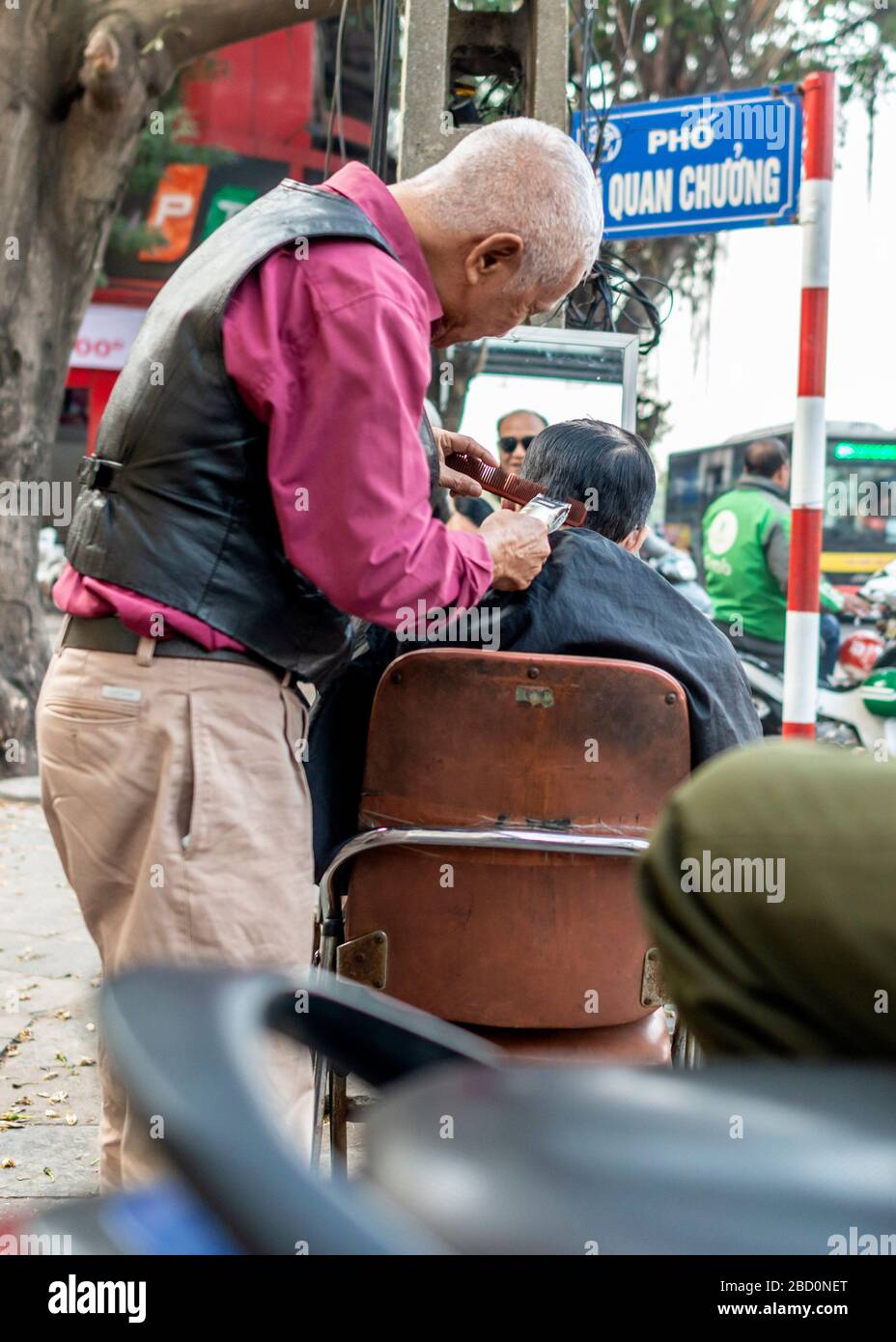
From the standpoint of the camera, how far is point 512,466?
5.11 m

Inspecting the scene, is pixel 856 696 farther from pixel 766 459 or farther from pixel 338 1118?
pixel 338 1118

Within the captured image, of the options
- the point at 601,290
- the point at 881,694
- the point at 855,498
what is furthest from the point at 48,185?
the point at 855,498

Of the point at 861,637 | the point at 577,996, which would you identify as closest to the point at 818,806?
the point at 577,996

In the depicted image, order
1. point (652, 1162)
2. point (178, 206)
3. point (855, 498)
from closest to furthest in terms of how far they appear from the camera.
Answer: point (652, 1162)
point (855, 498)
point (178, 206)

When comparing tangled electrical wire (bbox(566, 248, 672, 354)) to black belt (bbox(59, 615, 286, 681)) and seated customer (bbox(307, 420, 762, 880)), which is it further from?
black belt (bbox(59, 615, 286, 681))

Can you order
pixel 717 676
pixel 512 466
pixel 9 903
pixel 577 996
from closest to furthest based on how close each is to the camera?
pixel 577 996 < pixel 717 676 < pixel 512 466 < pixel 9 903

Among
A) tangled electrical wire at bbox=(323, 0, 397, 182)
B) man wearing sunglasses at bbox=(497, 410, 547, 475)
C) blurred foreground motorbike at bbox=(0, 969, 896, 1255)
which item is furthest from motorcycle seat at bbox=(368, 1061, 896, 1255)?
man wearing sunglasses at bbox=(497, 410, 547, 475)

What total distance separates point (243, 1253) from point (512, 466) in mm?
4552

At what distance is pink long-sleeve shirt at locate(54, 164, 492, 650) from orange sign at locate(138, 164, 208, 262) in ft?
61.3

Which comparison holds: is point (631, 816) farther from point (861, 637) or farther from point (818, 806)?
point (861, 637)

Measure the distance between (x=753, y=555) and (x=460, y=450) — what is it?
654 centimetres

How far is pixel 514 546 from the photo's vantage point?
2271 mm

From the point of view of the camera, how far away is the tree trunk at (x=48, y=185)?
7000 mm

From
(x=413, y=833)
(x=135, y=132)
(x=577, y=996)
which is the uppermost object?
(x=135, y=132)
